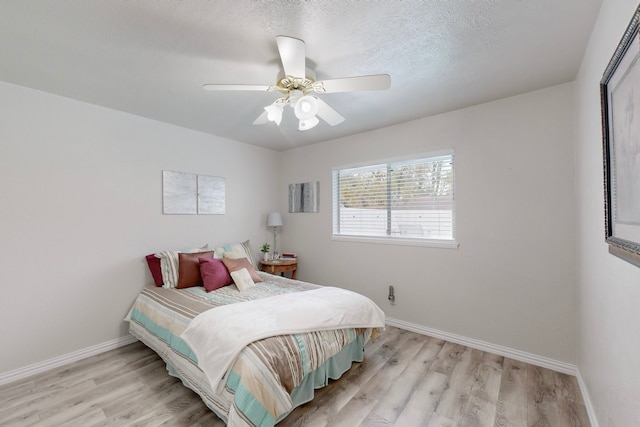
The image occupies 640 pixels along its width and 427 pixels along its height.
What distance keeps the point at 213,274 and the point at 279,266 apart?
119 centimetres

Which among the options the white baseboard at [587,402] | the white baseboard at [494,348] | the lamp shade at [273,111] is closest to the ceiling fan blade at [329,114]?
the lamp shade at [273,111]

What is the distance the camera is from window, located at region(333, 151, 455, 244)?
295cm

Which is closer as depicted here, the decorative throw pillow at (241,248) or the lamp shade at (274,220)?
the decorative throw pillow at (241,248)

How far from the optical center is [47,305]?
2.39m

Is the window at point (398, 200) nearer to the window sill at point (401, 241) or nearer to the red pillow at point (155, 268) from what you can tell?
the window sill at point (401, 241)

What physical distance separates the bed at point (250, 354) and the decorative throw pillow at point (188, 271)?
9 cm

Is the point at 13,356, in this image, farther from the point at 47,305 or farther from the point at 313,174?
the point at 313,174

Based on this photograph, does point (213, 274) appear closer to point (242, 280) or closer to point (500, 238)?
point (242, 280)

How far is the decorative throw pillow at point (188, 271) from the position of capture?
9.22 ft

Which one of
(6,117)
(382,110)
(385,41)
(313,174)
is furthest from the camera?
(313,174)

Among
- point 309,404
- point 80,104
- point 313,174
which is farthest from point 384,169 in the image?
point 80,104

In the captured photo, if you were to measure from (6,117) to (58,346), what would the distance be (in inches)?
79.1

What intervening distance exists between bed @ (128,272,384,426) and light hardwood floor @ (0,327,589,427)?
5.3 inches

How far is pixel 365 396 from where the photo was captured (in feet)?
6.46
